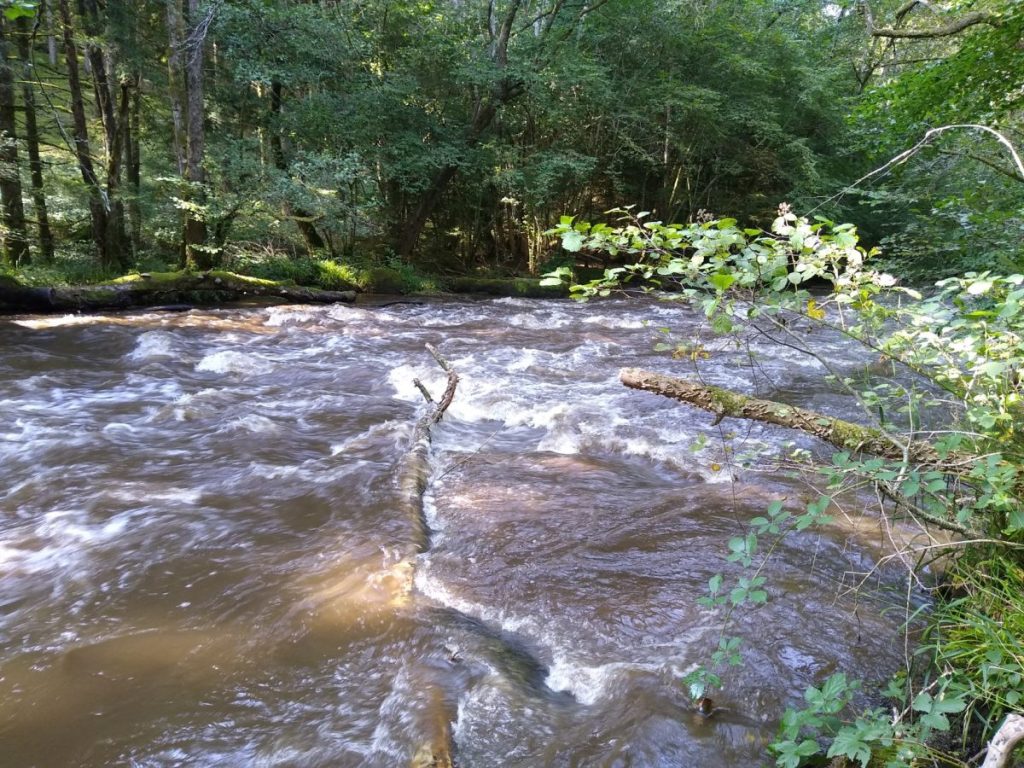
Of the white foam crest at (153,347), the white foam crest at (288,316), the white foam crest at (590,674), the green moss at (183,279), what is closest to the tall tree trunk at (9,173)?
the green moss at (183,279)

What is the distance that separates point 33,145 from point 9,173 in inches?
126

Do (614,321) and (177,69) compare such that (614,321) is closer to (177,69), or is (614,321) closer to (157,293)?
(157,293)

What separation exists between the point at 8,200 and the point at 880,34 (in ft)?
49.0

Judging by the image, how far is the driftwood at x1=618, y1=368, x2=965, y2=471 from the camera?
8.57 ft

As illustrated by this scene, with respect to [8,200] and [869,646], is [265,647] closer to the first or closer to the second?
[869,646]

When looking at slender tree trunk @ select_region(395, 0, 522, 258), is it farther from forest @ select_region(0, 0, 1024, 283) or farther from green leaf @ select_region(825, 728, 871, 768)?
green leaf @ select_region(825, 728, 871, 768)

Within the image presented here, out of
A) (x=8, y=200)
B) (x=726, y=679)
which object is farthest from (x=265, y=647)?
(x=8, y=200)

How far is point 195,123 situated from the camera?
479 inches

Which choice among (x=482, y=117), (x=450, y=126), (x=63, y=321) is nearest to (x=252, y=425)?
(x=63, y=321)

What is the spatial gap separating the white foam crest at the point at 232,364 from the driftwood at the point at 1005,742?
8136mm

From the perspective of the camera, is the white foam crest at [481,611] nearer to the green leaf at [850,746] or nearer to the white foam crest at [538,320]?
the green leaf at [850,746]

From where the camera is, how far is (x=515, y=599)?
10.5 feet

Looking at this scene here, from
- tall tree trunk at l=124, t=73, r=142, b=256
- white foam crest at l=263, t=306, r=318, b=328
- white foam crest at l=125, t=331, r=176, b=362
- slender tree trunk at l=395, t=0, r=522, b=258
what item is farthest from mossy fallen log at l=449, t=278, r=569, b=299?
white foam crest at l=125, t=331, r=176, b=362

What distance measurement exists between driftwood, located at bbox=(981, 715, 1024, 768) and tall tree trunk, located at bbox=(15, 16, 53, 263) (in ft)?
46.7
